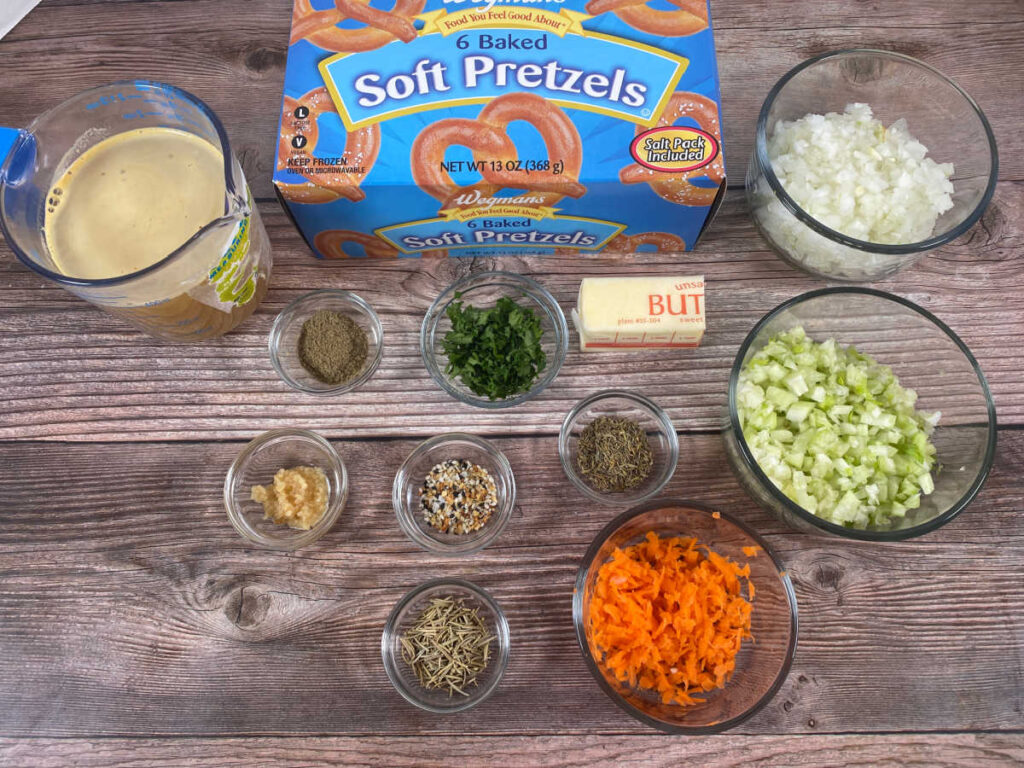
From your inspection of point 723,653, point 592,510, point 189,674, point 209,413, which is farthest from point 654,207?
point 189,674

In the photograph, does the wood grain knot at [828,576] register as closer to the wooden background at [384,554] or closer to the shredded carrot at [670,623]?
the wooden background at [384,554]

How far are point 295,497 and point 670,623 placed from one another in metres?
0.80

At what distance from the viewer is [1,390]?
169 centimetres

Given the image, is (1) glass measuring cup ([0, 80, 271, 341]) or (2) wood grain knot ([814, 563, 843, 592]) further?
(2) wood grain knot ([814, 563, 843, 592])

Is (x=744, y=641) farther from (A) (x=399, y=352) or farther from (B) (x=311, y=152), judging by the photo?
(B) (x=311, y=152)

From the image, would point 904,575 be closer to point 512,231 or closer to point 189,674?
point 512,231

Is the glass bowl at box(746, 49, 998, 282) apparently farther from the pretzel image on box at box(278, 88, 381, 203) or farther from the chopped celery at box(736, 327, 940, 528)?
the pretzel image on box at box(278, 88, 381, 203)

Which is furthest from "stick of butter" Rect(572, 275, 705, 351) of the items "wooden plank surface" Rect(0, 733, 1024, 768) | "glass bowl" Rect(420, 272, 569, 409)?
"wooden plank surface" Rect(0, 733, 1024, 768)

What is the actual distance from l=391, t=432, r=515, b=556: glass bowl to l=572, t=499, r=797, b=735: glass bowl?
226mm

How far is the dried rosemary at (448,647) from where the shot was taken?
1.47 metres

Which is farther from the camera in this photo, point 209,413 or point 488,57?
point 209,413

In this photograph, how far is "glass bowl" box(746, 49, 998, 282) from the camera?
157cm

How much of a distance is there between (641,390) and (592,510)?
0.97 ft

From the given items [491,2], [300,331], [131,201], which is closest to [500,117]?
[491,2]
